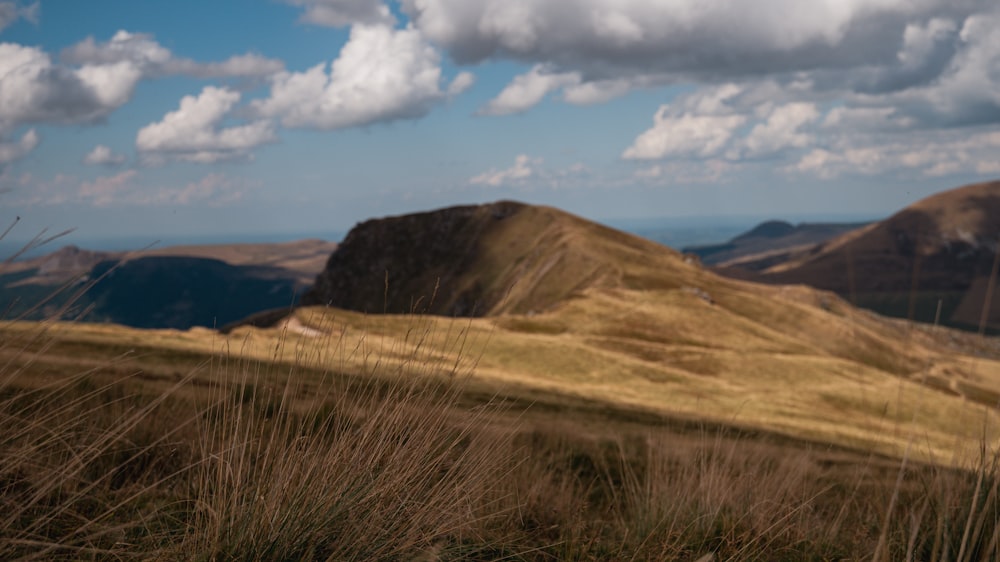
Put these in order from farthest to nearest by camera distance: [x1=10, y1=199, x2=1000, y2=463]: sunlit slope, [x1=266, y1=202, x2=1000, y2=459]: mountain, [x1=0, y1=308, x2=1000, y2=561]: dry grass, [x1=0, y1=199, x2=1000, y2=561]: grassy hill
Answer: [x1=266, y1=202, x2=1000, y2=459]: mountain
[x1=10, y1=199, x2=1000, y2=463]: sunlit slope
[x1=0, y1=199, x2=1000, y2=561]: grassy hill
[x1=0, y1=308, x2=1000, y2=561]: dry grass

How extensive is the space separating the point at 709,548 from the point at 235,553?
3.72 metres

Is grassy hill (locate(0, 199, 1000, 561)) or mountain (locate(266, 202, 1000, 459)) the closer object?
grassy hill (locate(0, 199, 1000, 561))

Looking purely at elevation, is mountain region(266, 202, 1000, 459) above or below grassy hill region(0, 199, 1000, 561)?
below

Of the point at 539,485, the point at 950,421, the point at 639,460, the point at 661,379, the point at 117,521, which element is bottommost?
the point at 950,421

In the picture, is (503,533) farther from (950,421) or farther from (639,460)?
(950,421)

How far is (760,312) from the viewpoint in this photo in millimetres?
121688

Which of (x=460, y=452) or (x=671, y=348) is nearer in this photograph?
(x=460, y=452)

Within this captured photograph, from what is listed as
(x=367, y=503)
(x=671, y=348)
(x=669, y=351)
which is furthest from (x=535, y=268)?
(x=367, y=503)

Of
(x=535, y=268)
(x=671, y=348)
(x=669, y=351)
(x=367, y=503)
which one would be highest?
(x=367, y=503)

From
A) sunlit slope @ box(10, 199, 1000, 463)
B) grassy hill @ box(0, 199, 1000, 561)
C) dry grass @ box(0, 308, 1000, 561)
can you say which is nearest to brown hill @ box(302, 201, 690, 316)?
sunlit slope @ box(10, 199, 1000, 463)

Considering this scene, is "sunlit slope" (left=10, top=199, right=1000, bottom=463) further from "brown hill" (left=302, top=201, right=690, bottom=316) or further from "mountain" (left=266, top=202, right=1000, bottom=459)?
"brown hill" (left=302, top=201, right=690, bottom=316)

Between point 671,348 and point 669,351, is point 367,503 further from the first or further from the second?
point 671,348

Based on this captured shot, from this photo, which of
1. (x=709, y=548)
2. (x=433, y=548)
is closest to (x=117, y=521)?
(x=433, y=548)

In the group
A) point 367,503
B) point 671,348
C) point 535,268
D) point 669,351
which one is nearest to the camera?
point 367,503
